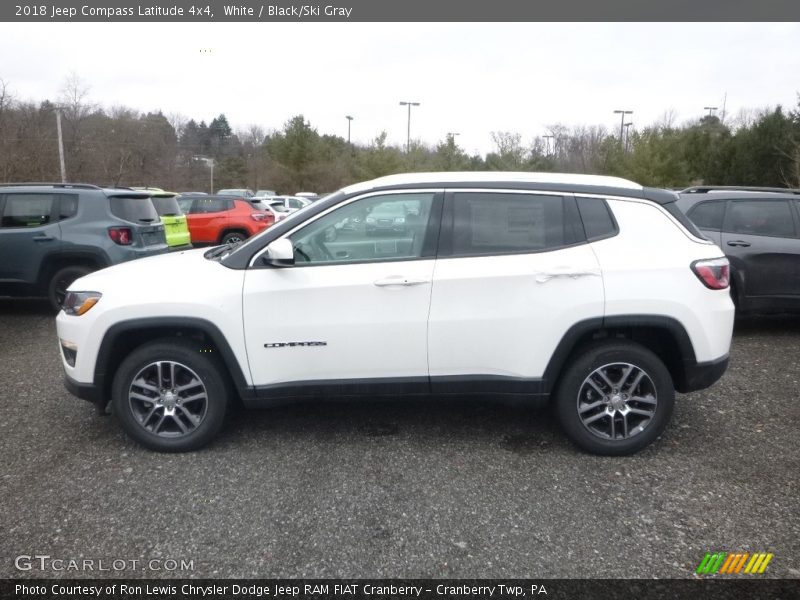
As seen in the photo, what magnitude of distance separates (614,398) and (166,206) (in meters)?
8.93

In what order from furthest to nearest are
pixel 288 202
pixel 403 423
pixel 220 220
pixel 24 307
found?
pixel 288 202, pixel 220 220, pixel 24 307, pixel 403 423

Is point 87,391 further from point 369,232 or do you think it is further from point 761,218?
point 761,218

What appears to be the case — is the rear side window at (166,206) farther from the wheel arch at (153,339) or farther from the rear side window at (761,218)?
the rear side window at (761,218)

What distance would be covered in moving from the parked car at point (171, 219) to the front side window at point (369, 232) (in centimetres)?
699

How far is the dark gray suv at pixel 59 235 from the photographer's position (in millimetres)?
7906

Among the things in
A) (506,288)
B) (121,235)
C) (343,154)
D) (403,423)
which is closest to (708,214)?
(506,288)

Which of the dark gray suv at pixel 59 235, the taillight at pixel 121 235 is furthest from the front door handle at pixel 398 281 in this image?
the taillight at pixel 121 235

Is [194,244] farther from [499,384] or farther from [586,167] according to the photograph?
[586,167]

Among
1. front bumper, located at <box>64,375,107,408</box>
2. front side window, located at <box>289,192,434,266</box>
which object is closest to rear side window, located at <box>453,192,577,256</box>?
front side window, located at <box>289,192,434,266</box>

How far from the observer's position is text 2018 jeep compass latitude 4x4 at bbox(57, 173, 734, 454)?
3.82 m

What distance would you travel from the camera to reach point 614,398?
3.94m

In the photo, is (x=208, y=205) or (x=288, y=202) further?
(x=288, y=202)

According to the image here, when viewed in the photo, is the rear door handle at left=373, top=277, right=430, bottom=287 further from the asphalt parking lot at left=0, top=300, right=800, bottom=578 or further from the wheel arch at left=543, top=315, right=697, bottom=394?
the asphalt parking lot at left=0, top=300, right=800, bottom=578

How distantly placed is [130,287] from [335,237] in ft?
4.39
